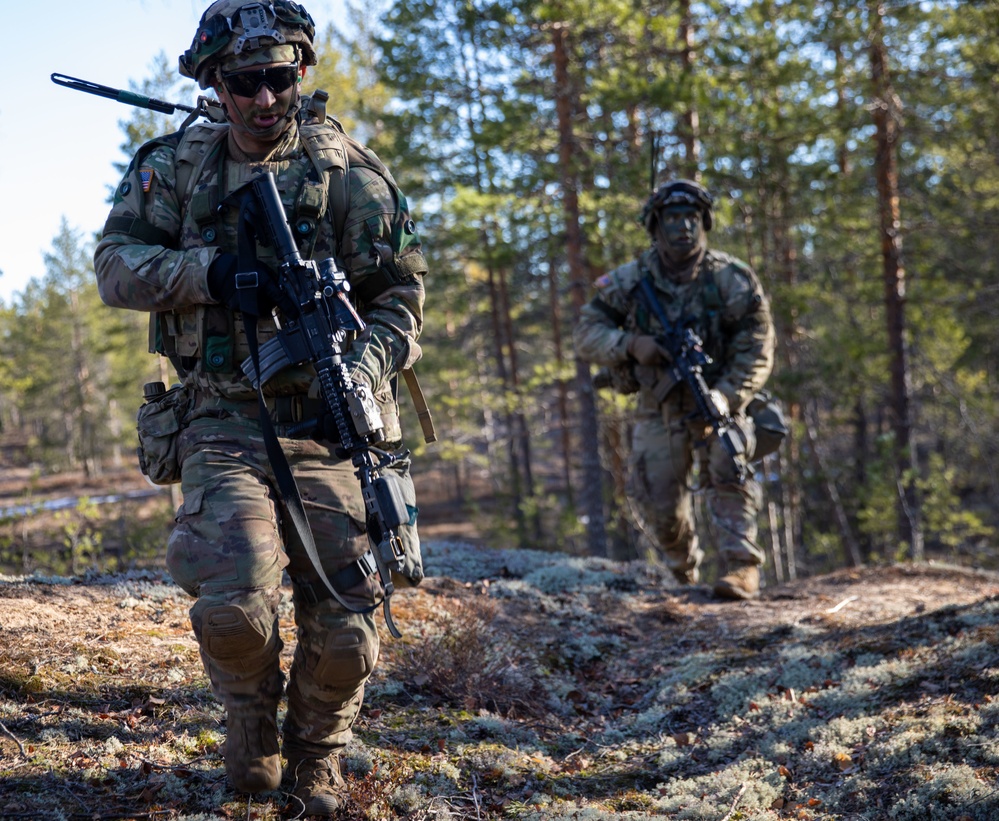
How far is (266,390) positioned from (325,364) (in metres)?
0.33

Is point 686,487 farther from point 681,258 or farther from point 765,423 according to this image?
point 681,258

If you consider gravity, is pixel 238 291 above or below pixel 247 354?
above

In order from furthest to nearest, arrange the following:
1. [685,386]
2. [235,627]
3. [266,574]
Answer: [685,386] → [266,574] → [235,627]

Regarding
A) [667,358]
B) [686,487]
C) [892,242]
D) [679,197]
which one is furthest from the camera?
[892,242]

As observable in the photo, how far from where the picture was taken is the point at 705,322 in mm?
8055

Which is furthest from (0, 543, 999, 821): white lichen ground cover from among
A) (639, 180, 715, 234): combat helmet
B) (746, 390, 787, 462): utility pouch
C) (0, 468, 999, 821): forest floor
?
(639, 180, 715, 234): combat helmet

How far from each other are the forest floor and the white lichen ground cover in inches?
0.5

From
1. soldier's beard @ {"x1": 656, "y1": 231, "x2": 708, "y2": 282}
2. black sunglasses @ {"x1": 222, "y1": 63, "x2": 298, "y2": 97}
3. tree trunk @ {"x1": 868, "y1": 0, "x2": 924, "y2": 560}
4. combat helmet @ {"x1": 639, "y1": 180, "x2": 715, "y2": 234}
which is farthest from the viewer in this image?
tree trunk @ {"x1": 868, "y1": 0, "x2": 924, "y2": 560}

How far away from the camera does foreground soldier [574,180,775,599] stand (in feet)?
25.8

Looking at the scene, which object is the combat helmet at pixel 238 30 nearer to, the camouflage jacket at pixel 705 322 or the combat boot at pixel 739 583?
the camouflage jacket at pixel 705 322

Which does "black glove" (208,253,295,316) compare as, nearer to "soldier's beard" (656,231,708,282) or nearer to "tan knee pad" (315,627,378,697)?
"tan knee pad" (315,627,378,697)

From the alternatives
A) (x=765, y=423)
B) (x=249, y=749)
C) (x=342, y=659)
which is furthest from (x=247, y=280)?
(x=765, y=423)

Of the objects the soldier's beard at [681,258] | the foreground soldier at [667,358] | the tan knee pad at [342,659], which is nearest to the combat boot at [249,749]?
the tan knee pad at [342,659]

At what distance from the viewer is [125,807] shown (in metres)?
Result: 3.21
